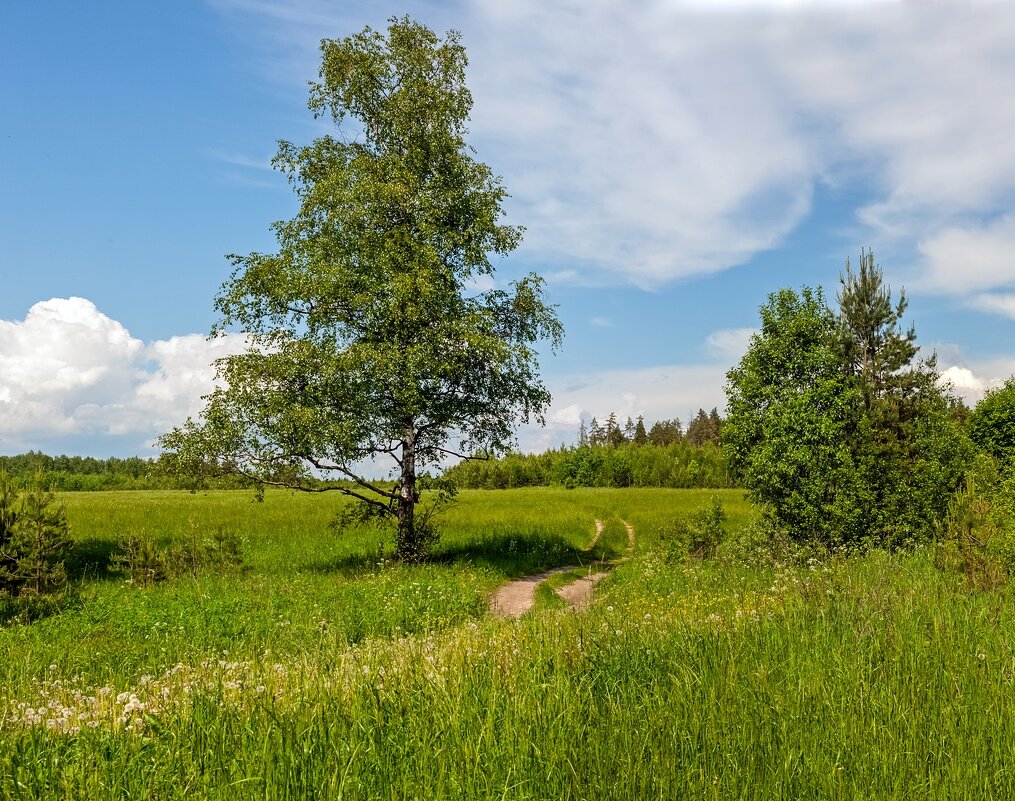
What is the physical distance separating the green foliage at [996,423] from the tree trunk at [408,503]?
37463 mm

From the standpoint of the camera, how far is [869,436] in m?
22.7

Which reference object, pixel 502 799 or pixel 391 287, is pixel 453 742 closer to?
pixel 502 799

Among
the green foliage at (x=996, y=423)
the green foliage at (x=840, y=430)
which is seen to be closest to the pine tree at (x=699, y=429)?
the green foliage at (x=996, y=423)

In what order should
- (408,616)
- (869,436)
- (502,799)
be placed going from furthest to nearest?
(869,436) → (408,616) → (502,799)

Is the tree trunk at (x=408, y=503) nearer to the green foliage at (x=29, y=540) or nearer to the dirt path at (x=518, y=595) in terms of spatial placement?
the dirt path at (x=518, y=595)

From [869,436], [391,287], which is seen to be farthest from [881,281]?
[391,287]

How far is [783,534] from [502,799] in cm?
1986

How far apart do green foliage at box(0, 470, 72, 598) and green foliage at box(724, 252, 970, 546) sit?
68.1 feet

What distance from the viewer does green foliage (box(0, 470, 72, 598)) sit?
1505cm

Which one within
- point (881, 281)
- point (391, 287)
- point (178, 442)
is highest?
point (881, 281)

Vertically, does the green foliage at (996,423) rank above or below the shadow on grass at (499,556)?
above

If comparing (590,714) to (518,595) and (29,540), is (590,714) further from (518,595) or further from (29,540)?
(29,540)

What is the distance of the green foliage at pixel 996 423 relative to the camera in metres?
40.5

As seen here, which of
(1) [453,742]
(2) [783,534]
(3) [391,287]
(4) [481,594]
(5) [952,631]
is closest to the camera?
(1) [453,742]
